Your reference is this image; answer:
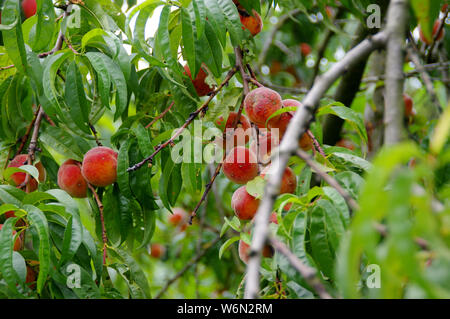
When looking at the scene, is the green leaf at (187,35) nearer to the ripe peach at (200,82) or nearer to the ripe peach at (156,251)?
the ripe peach at (200,82)

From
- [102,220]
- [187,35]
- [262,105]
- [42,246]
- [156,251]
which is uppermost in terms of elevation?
[187,35]

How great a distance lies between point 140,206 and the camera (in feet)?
4.45

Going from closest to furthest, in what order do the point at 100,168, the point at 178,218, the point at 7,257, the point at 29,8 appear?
the point at 7,257 → the point at 100,168 → the point at 29,8 → the point at 178,218

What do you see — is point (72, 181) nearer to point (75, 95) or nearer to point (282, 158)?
point (75, 95)

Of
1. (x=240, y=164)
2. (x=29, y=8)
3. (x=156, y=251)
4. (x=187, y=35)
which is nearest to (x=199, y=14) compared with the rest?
(x=187, y=35)

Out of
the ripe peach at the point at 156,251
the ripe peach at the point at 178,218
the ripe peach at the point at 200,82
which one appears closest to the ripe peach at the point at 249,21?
the ripe peach at the point at 200,82

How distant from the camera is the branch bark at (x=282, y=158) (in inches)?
18.7

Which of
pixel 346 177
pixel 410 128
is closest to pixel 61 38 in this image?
pixel 346 177

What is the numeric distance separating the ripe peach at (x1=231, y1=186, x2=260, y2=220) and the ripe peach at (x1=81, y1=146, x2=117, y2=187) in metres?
0.34

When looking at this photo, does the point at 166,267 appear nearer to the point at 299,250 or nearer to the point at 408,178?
the point at 299,250

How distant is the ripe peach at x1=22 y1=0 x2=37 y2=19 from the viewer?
169 centimetres

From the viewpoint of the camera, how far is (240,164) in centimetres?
120

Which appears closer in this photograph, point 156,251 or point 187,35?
point 187,35

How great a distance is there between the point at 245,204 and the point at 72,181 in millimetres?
507
